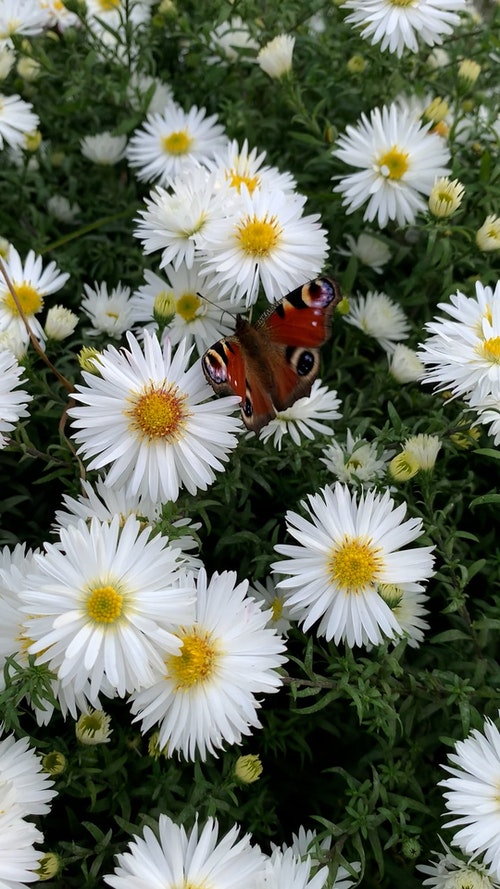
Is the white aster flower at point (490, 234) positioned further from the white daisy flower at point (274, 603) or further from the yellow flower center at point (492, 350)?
the white daisy flower at point (274, 603)

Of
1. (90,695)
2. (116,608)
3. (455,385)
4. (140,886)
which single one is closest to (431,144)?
(455,385)

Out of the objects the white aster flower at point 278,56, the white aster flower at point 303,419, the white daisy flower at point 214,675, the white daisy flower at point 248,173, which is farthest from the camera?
the white aster flower at point 278,56

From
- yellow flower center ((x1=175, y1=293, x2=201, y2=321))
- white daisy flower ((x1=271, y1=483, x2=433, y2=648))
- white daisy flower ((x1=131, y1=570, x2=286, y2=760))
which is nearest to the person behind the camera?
white daisy flower ((x1=131, y1=570, x2=286, y2=760))

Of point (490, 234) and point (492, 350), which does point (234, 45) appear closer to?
point (490, 234)

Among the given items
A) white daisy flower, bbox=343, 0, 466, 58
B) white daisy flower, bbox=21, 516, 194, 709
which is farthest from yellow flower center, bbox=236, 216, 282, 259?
white daisy flower, bbox=21, 516, 194, 709

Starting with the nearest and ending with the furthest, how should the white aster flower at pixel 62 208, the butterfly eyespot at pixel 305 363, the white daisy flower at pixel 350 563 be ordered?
the white daisy flower at pixel 350 563
the butterfly eyespot at pixel 305 363
the white aster flower at pixel 62 208

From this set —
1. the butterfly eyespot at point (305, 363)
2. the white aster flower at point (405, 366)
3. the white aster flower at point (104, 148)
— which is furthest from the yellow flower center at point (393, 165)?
the white aster flower at point (104, 148)

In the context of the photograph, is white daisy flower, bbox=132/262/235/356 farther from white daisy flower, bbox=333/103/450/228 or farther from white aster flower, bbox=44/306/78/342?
white daisy flower, bbox=333/103/450/228
